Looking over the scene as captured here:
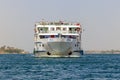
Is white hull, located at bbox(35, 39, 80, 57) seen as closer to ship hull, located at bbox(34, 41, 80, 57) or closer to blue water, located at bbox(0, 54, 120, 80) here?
ship hull, located at bbox(34, 41, 80, 57)

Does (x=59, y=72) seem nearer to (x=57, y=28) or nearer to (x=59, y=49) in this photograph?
(x=59, y=49)

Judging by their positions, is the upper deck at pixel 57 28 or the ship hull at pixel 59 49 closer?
the ship hull at pixel 59 49

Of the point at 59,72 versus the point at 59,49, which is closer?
the point at 59,72

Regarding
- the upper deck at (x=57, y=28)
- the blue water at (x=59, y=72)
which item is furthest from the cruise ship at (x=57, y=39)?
the blue water at (x=59, y=72)

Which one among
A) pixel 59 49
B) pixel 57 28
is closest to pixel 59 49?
pixel 59 49

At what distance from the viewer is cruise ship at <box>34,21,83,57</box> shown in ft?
473

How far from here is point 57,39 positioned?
144750mm

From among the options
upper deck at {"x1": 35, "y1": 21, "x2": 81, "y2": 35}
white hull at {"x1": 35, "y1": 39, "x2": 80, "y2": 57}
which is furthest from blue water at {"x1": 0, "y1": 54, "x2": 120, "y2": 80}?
upper deck at {"x1": 35, "y1": 21, "x2": 81, "y2": 35}

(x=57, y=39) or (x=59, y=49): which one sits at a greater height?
(x=57, y=39)

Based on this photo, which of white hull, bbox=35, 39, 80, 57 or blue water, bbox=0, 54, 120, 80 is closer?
blue water, bbox=0, 54, 120, 80

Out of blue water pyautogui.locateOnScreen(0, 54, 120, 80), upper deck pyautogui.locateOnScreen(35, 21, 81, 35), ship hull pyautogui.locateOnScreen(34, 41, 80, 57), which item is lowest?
blue water pyautogui.locateOnScreen(0, 54, 120, 80)

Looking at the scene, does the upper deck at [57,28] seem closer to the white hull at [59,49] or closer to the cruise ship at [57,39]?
the cruise ship at [57,39]

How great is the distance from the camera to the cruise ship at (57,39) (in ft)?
473

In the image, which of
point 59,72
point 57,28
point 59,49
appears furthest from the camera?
point 57,28
